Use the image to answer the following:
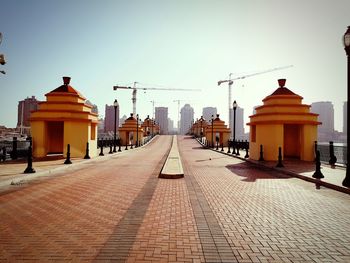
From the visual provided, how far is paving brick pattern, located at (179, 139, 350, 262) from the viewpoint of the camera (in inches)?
156

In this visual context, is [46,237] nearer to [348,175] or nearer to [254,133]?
[348,175]

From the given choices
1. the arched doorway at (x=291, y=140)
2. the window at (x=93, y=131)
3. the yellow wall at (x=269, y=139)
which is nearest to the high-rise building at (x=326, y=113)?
the arched doorway at (x=291, y=140)

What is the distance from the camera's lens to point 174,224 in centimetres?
518

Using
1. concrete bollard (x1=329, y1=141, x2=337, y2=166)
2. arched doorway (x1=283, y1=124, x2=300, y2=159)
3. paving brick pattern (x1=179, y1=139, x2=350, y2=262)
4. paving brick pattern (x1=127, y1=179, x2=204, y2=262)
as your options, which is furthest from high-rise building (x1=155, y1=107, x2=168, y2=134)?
paving brick pattern (x1=127, y1=179, x2=204, y2=262)

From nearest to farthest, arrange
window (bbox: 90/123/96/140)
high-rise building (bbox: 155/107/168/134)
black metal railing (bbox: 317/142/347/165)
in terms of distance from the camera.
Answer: black metal railing (bbox: 317/142/347/165) < window (bbox: 90/123/96/140) < high-rise building (bbox: 155/107/168/134)

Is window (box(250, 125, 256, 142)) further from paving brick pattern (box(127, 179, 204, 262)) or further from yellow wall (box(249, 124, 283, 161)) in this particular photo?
paving brick pattern (box(127, 179, 204, 262))

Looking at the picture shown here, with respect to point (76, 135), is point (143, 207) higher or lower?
lower

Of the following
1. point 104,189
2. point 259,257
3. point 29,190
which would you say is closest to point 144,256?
point 259,257

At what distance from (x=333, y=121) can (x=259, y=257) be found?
16794cm

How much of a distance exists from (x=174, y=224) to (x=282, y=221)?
92.5 inches

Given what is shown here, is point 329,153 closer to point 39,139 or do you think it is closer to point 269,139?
point 269,139

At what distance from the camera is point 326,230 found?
16.1 feet

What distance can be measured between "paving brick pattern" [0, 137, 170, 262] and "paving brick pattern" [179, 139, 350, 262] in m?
2.37

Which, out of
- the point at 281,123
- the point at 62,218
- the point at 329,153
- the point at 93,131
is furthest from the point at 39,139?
the point at 329,153
